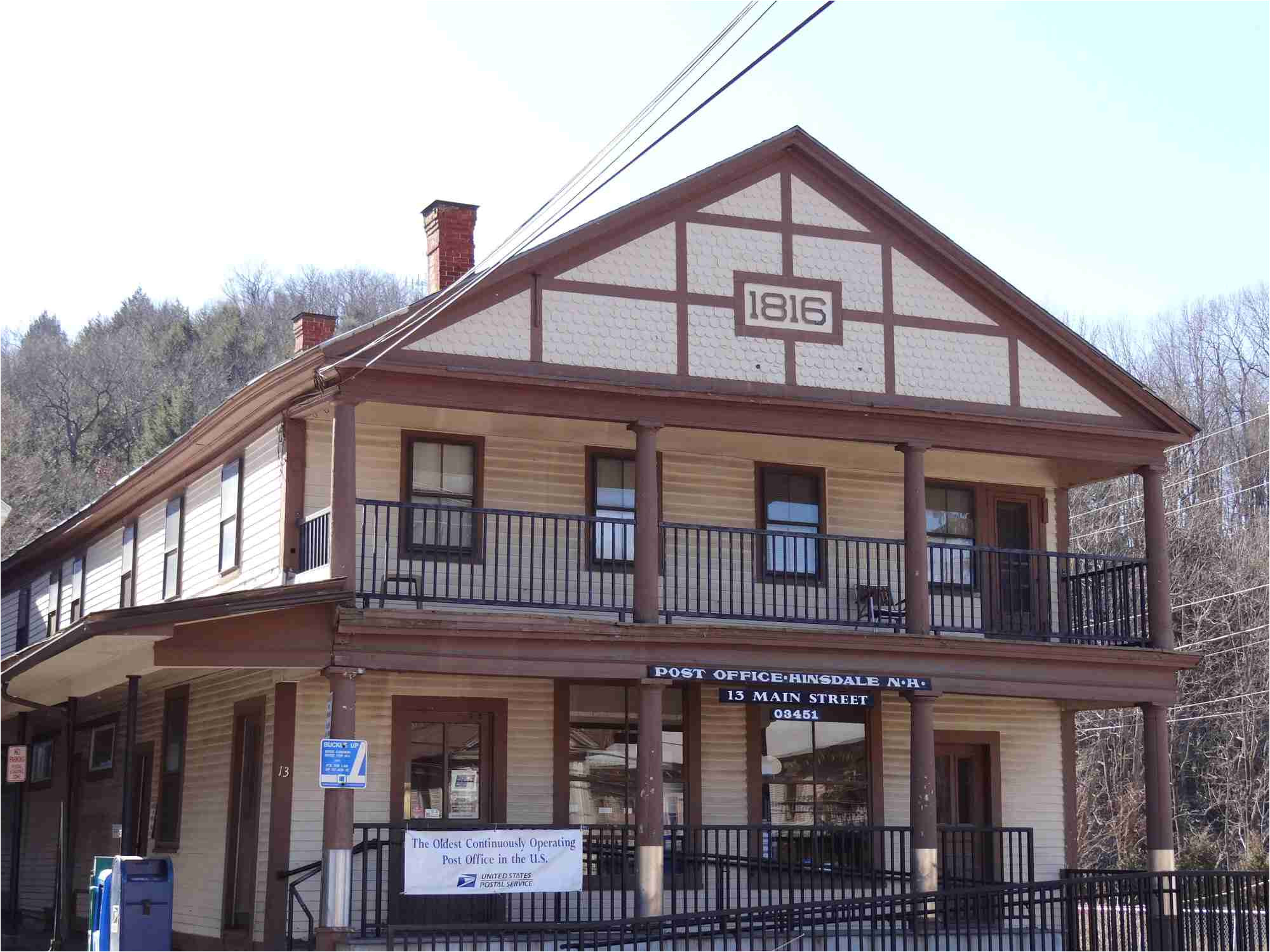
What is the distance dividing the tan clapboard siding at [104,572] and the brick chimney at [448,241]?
945 cm

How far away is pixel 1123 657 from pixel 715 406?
6.40 metres

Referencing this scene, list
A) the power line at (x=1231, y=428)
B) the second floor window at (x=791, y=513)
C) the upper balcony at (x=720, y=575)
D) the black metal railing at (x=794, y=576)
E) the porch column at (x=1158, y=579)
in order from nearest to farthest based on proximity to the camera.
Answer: the upper balcony at (x=720, y=575) → the black metal railing at (x=794, y=576) → the porch column at (x=1158, y=579) → the second floor window at (x=791, y=513) → the power line at (x=1231, y=428)

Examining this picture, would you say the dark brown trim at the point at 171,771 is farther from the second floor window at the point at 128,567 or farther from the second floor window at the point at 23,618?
the second floor window at the point at 23,618

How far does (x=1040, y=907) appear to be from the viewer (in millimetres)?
20047

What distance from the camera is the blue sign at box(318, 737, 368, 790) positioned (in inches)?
671

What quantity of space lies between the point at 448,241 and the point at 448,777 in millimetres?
7380

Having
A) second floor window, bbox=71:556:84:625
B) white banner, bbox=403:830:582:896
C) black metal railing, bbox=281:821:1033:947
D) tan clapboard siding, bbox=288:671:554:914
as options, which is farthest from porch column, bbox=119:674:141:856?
second floor window, bbox=71:556:84:625

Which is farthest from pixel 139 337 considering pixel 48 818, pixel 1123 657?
pixel 1123 657

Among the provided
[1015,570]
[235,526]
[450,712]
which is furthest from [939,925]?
[235,526]

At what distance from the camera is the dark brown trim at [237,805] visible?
20203mm

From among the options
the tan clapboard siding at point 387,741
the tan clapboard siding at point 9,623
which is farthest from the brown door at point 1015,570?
the tan clapboard siding at point 9,623

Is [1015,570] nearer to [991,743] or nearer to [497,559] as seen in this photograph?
[991,743]

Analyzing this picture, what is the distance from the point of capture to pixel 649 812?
1856 cm

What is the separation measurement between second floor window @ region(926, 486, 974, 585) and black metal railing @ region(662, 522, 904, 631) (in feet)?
2.74
